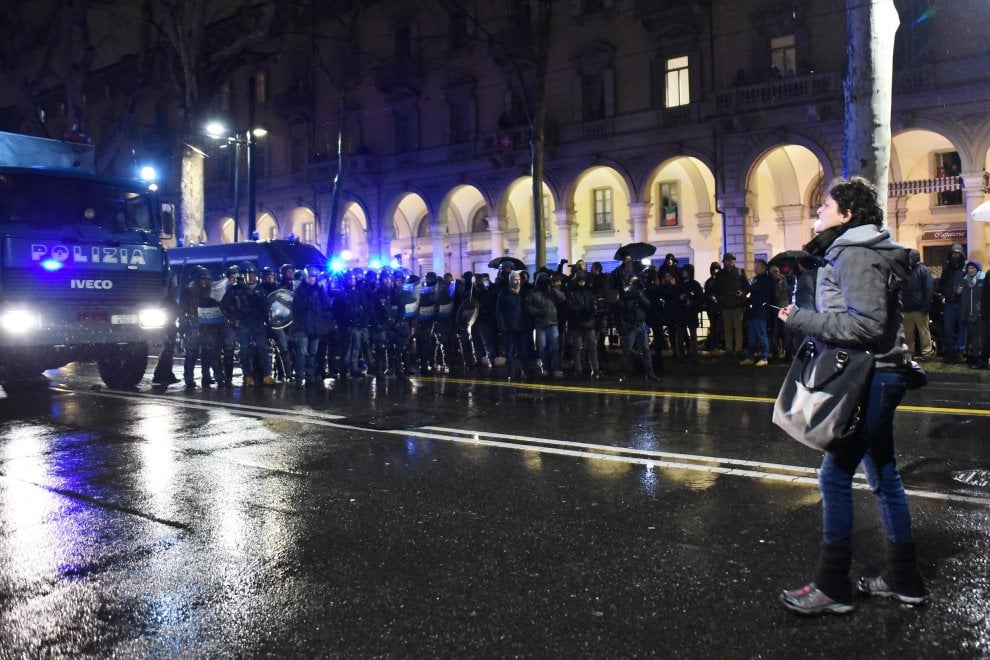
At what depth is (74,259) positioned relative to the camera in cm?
1091

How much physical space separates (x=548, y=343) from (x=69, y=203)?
Result: 7239 mm

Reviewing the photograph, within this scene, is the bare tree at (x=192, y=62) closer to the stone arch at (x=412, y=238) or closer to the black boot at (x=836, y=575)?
the stone arch at (x=412, y=238)

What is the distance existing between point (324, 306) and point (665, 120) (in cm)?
1844

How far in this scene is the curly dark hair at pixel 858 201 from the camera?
11.4 ft

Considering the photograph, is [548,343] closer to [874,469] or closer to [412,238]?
[874,469]

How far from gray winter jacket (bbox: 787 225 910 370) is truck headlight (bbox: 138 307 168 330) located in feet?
34.6

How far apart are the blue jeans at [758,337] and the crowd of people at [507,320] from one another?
0.02m

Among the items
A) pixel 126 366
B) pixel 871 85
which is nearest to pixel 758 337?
pixel 871 85

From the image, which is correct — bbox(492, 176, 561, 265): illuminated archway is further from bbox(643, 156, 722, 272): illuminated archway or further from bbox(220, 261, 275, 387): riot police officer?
bbox(220, 261, 275, 387): riot police officer

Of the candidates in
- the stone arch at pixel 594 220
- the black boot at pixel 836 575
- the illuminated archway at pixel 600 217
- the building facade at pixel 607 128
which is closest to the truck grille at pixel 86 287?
the black boot at pixel 836 575

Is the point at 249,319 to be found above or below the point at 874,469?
above

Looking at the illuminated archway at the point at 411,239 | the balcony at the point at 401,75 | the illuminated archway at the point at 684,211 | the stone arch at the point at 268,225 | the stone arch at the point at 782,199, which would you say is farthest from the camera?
the stone arch at the point at 268,225

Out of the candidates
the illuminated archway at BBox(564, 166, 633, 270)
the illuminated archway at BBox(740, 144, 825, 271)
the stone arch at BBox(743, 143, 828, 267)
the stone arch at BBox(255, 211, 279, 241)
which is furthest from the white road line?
the stone arch at BBox(255, 211, 279, 241)

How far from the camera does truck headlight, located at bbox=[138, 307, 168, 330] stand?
11.9m
